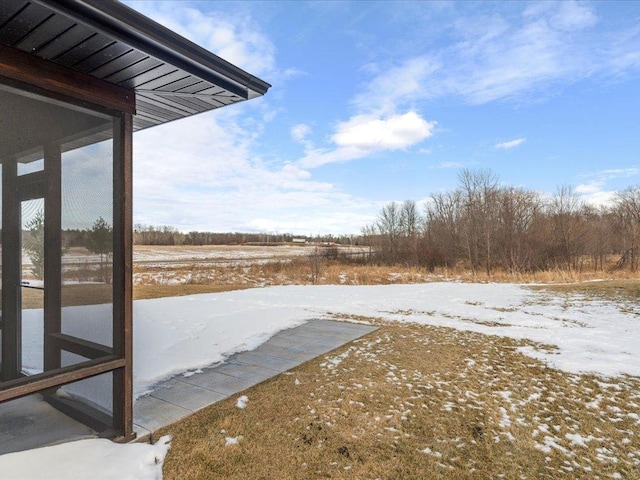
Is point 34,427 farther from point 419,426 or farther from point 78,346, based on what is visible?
point 419,426

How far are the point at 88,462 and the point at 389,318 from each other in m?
5.12

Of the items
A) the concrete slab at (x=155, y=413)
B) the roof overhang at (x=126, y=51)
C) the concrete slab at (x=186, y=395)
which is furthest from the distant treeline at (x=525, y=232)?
the roof overhang at (x=126, y=51)

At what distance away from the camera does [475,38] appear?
7859 millimetres

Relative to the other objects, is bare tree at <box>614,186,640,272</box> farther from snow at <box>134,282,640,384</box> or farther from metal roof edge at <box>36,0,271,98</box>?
metal roof edge at <box>36,0,271,98</box>

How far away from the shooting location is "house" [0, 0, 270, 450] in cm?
170

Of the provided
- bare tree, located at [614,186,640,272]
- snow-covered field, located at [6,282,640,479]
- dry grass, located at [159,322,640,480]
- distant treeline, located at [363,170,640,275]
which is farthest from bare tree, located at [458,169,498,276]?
dry grass, located at [159,322,640,480]

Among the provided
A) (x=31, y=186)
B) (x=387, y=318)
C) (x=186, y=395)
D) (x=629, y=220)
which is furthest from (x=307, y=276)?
(x=629, y=220)

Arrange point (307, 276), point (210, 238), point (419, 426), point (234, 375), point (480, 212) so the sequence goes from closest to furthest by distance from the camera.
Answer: point (419, 426) → point (234, 375) → point (307, 276) → point (480, 212) → point (210, 238)

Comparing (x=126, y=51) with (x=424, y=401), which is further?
(x=424, y=401)

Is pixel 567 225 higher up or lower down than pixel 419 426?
higher up

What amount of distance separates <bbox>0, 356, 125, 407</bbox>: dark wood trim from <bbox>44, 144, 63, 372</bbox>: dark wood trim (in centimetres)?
57

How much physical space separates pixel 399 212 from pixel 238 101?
79.0 ft

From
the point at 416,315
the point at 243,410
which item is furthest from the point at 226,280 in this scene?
the point at 243,410

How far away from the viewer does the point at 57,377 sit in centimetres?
185
